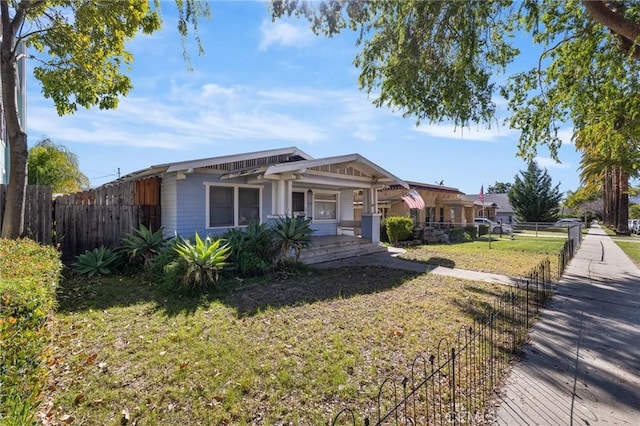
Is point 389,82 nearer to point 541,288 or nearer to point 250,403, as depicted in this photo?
point 541,288

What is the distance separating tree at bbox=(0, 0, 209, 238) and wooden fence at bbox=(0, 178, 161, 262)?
1.04 m

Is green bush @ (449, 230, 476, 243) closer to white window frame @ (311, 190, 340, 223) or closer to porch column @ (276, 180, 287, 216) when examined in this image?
white window frame @ (311, 190, 340, 223)

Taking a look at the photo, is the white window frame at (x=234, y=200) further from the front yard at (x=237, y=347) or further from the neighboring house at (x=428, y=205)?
the neighboring house at (x=428, y=205)

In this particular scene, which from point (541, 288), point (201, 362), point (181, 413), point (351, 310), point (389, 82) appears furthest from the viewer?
point (389, 82)

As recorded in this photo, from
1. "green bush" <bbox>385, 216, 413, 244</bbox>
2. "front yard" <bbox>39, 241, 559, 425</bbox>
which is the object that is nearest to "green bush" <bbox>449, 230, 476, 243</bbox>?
"green bush" <bbox>385, 216, 413, 244</bbox>

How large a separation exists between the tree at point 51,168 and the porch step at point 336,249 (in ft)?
72.8

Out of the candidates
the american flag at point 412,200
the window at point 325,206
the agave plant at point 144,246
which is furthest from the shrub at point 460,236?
the agave plant at point 144,246

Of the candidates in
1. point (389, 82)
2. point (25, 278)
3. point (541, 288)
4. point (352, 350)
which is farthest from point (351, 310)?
point (389, 82)

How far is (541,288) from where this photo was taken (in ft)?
25.5

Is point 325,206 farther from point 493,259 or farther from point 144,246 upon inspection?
point 144,246

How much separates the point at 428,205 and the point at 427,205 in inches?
7.5

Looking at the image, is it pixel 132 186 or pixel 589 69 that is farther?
pixel 132 186

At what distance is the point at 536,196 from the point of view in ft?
128

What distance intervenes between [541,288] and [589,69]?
6608 millimetres
